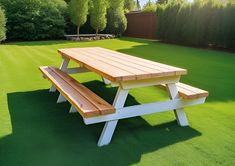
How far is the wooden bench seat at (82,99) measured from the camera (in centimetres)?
218

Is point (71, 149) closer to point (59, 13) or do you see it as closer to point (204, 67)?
point (204, 67)

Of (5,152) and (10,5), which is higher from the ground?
(10,5)

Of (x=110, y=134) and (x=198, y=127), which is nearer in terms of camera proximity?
(x=110, y=134)

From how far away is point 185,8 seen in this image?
11.4 meters

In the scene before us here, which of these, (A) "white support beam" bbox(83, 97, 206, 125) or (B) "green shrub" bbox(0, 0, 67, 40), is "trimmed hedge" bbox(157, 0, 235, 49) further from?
(A) "white support beam" bbox(83, 97, 206, 125)

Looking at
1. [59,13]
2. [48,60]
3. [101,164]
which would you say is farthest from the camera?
[59,13]

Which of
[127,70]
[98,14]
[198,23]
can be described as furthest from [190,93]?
[98,14]

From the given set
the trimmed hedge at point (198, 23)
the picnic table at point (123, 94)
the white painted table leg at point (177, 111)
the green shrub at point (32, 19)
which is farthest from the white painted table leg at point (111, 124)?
the green shrub at point (32, 19)

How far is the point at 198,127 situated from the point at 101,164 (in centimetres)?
126

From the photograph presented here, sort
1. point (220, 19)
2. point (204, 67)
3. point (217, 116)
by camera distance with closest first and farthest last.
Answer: point (217, 116)
point (204, 67)
point (220, 19)

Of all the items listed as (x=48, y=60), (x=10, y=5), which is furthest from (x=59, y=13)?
(x=48, y=60)

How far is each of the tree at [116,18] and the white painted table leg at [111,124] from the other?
42.5 ft

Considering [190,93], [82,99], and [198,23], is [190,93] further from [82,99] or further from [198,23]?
[198,23]

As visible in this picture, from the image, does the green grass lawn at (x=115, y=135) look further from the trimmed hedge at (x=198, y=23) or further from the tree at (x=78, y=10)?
the tree at (x=78, y=10)
